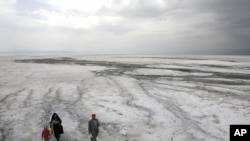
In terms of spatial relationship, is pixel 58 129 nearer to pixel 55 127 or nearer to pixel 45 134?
pixel 55 127

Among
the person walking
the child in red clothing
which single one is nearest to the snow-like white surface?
the person walking

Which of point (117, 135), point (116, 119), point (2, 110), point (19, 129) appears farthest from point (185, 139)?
point (2, 110)

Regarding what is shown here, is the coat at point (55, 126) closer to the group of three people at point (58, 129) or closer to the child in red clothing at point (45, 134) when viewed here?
the group of three people at point (58, 129)

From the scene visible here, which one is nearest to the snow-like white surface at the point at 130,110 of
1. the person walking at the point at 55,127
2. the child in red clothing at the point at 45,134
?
the person walking at the point at 55,127

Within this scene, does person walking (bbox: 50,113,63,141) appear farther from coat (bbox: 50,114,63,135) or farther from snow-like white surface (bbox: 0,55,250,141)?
snow-like white surface (bbox: 0,55,250,141)

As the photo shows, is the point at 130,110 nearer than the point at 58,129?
No

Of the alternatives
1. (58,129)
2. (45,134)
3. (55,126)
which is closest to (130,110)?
(58,129)

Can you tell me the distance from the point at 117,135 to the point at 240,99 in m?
10.3

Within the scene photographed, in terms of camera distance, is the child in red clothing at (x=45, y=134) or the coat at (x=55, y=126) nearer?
the child in red clothing at (x=45, y=134)

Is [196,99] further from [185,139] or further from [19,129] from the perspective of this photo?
[19,129]

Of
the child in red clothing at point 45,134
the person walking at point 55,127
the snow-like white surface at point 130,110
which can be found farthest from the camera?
the snow-like white surface at point 130,110

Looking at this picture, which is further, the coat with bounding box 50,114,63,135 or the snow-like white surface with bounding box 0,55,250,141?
the snow-like white surface with bounding box 0,55,250,141

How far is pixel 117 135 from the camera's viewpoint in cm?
947

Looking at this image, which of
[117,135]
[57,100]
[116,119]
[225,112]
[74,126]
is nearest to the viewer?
[117,135]
